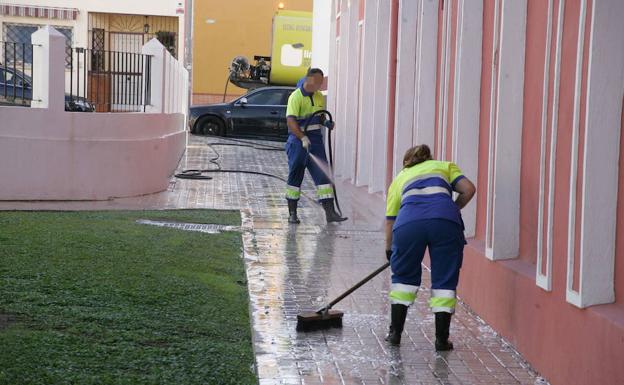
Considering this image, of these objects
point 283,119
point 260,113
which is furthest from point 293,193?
point 260,113

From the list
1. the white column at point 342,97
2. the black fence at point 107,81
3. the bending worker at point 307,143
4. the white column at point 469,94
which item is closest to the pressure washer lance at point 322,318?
the white column at point 469,94

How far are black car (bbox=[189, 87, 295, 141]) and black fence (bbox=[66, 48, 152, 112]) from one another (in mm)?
10118

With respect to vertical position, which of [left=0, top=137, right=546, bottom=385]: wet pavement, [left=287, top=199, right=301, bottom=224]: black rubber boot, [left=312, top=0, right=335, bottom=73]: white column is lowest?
[left=0, top=137, right=546, bottom=385]: wet pavement

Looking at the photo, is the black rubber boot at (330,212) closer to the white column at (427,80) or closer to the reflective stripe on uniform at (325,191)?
the reflective stripe on uniform at (325,191)

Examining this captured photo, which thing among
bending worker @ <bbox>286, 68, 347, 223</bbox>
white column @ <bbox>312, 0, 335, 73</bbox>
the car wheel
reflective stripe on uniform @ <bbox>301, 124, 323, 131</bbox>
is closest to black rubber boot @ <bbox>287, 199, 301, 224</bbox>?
bending worker @ <bbox>286, 68, 347, 223</bbox>

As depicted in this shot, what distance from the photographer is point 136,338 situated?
6.69 meters

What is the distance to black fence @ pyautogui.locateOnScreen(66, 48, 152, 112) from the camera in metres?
15.0

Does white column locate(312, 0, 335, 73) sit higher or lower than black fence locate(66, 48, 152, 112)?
higher

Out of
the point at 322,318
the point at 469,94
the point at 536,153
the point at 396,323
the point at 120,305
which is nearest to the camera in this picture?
the point at 396,323

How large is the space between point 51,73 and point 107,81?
170 cm

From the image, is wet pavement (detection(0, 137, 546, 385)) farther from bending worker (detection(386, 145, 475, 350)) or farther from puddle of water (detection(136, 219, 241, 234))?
bending worker (detection(386, 145, 475, 350))

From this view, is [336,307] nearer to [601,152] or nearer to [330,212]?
[601,152]

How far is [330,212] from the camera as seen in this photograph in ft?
42.2

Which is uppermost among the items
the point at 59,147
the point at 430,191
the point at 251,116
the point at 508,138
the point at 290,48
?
the point at 290,48
